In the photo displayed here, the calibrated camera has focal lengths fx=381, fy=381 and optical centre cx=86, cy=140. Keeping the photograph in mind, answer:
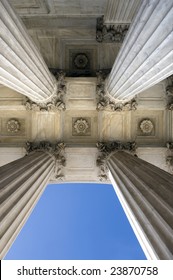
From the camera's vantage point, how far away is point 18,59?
12.4m

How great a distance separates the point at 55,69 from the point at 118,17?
5223 mm

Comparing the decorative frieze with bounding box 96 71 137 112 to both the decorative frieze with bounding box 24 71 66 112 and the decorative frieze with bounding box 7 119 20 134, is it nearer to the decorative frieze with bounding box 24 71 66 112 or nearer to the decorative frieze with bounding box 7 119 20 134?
the decorative frieze with bounding box 24 71 66 112

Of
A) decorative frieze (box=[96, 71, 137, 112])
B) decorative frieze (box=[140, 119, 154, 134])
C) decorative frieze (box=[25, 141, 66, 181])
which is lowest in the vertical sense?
decorative frieze (box=[25, 141, 66, 181])

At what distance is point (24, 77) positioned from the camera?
14.3m

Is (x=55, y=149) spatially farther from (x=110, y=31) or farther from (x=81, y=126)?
(x=110, y=31)

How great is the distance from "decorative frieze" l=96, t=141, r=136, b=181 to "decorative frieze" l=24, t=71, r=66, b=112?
3.34m

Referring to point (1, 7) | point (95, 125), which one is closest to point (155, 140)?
point (95, 125)

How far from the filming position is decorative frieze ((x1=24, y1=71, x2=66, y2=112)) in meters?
21.8

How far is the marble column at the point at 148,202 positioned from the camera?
9.40m

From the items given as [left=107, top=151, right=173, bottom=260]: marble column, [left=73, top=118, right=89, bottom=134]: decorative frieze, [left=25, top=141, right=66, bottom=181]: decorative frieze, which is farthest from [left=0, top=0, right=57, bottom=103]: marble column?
[left=73, top=118, right=89, bottom=134]: decorative frieze

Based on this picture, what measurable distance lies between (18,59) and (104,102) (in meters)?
10.6

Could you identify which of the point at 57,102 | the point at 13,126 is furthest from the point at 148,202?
the point at 13,126

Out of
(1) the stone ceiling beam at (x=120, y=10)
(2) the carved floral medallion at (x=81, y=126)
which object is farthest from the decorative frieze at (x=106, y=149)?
(1) the stone ceiling beam at (x=120, y=10)

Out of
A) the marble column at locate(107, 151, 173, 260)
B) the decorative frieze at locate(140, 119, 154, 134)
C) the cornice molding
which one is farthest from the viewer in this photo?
the decorative frieze at locate(140, 119, 154, 134)
